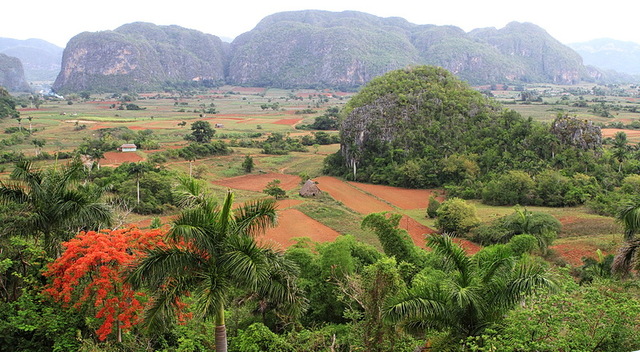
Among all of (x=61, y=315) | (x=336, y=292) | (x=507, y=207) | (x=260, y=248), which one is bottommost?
(x=507, y=207)

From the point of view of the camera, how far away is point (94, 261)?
9.16 meters

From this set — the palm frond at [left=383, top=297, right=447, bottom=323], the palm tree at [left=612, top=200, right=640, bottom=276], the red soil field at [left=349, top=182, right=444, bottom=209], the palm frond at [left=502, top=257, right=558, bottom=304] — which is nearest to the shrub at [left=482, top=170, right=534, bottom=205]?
the red soil field at [left=349, top=182, right=444, bottom=209]

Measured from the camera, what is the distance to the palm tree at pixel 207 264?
7.18 metres

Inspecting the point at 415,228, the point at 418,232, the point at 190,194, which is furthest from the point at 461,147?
the point at 190,194

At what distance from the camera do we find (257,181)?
4403 cm

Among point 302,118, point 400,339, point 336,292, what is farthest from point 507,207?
point 302,118

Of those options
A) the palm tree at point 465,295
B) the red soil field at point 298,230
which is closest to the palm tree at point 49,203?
the palm tree at point 465,295

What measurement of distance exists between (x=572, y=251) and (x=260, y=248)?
805 inches

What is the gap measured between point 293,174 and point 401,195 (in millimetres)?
12690

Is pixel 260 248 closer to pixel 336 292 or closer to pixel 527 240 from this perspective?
pixel 336 292

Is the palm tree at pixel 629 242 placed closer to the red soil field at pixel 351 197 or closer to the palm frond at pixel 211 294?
the palm frond at pixel 211 294

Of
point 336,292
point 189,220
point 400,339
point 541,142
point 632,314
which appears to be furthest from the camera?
point 541,142

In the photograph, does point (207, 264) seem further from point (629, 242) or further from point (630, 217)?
point (629, 242)

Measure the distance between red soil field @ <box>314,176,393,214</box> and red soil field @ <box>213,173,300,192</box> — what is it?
2.63 meters
